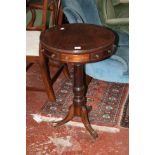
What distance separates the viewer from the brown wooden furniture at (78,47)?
1904 millimetres

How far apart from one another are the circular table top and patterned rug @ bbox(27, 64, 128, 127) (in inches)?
27.8

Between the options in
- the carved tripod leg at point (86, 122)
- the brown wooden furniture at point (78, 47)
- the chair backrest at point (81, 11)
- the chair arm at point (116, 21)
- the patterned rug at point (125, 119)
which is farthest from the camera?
the chair arm at point (116, 21)

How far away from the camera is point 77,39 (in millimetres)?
2045

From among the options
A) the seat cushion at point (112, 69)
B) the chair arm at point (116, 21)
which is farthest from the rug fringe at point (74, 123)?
the chair arm at point (116, 21)

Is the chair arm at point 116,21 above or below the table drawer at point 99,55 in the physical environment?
above

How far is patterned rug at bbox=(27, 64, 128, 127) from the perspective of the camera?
2426mm

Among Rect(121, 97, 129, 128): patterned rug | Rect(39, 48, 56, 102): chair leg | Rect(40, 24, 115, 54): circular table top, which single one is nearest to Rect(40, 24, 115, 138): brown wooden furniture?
Rect(40, 24, 115, 54): circular table top

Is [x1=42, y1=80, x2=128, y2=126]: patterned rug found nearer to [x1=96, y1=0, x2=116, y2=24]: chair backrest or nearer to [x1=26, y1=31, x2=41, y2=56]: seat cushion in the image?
[x1=26, y1=31, x2=41, y2=56]: seat cushion

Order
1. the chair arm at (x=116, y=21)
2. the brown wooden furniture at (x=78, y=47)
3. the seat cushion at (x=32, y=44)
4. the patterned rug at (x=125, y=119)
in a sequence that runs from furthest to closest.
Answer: the chair arm at (x=116, y=21), the seat cushion at (x=32, y=44), the patterned rug at (x=125, y=119), the brown wooden furniture at (x=78, y=47)

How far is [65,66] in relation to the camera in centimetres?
306

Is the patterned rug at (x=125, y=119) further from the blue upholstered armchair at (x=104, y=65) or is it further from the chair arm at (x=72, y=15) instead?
the chair arm at (x=72, y=15)

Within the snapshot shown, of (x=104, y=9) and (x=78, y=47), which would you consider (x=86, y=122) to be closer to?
(x=78, y=47)
